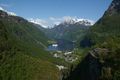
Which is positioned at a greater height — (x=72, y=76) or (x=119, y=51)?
(x=119, y=51)

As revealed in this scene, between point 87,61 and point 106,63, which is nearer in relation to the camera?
point 106,63

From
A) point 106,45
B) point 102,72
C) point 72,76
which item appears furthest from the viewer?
point 72,76

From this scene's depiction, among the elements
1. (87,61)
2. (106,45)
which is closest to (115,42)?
(106,45)

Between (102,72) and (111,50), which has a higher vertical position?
(111,50)

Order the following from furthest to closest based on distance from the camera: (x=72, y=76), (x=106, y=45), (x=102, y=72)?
(x=72, y=76) → (x=106, y=45) → (x=102, y=72)

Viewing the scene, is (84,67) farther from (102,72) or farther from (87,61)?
(102,72)

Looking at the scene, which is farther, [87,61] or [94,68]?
[87,61]

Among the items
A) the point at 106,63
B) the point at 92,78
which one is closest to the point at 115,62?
the point at 106,63

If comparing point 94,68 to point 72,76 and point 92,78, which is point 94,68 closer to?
point 92,78

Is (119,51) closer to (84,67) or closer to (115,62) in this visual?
(115,62)
